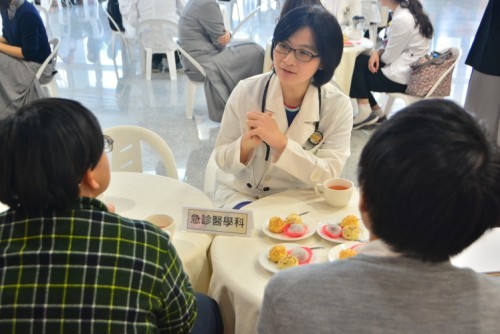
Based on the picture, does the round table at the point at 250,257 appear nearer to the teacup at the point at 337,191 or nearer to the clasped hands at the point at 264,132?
the teacup at the point at 337,191

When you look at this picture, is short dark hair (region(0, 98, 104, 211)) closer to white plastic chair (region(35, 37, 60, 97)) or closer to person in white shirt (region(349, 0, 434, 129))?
white plastic chair (region(35, 37, 60, 97))

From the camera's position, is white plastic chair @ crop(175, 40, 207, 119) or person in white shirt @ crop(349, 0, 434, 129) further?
white plastic chair @ crop(175, 40, 207, 119)

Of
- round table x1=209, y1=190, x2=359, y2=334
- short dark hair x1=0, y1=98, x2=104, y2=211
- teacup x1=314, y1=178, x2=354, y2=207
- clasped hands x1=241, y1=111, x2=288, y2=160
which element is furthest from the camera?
clasped hands x1=241, y1=111, x2=288, y2=160

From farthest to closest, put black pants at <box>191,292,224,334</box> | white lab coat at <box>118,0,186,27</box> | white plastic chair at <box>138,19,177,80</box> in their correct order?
white lab coat at <box>118,0,186,27</box>
white plastic chair at <box>138,19,177,80</box>
black pants at <box>191,292,224,334</box>

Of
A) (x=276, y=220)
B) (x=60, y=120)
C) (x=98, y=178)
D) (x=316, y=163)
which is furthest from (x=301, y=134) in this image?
(x=60, y=120)

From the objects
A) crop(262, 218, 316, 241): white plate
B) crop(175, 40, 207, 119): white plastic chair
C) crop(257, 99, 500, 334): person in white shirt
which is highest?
crop(257, 99, 500, 334): person in white shirt

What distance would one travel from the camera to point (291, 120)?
193cm

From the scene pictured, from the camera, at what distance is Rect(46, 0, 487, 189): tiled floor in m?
3.87

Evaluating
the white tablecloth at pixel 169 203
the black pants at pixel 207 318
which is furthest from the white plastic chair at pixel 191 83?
the black pants at pixel 207 318

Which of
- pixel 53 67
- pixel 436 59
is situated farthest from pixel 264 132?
pixel 53 67

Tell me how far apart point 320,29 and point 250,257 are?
3.04 ft

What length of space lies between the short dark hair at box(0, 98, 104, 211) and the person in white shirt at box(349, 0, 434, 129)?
11.2 ft

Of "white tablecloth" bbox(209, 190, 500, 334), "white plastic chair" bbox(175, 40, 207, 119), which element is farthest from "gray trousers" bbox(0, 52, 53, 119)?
"white tablecloth" bbox(209, 190, 500, 334)

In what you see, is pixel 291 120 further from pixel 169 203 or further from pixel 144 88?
pixel 144 88
